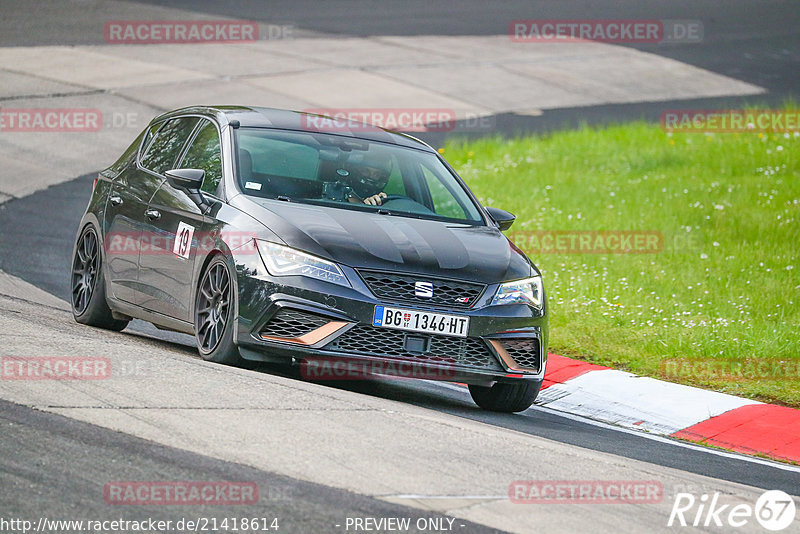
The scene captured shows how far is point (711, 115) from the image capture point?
23891 mm

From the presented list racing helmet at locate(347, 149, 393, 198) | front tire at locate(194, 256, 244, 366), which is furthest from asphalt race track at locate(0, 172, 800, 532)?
racing helmet at locate(347, 149, 393, 198)

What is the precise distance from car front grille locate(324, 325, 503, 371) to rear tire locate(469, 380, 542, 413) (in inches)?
21.8

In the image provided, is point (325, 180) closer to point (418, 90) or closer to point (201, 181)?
point (201, 181)

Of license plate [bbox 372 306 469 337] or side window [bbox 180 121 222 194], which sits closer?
license plate [bbox 372 306 469 337]

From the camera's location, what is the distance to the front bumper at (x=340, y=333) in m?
7.33

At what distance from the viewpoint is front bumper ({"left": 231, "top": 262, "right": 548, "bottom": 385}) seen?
733 centimetres

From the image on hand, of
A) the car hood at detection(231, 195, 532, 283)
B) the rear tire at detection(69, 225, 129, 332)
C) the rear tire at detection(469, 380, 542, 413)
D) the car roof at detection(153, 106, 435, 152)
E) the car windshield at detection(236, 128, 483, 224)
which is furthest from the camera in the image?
the rear tire at detection(69, 225, 129, 332)

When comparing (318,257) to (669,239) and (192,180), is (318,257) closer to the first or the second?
(192,180)

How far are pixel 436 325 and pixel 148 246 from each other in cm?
238

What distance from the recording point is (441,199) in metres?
8.73
